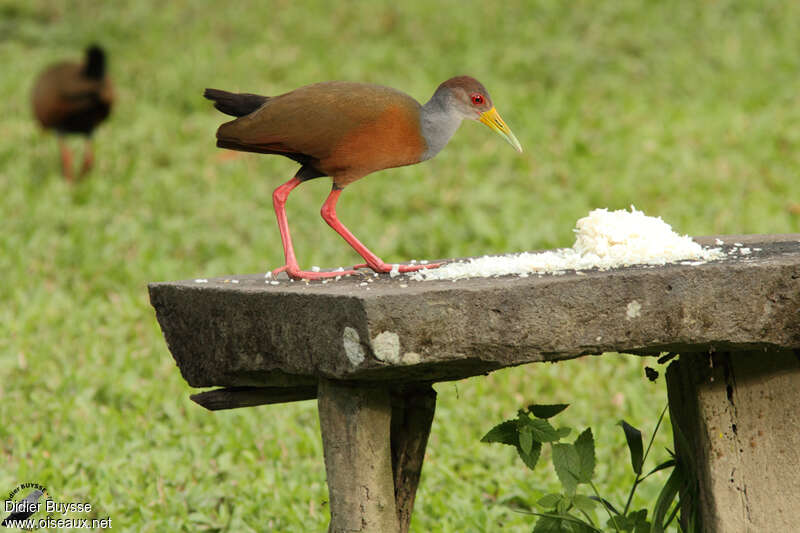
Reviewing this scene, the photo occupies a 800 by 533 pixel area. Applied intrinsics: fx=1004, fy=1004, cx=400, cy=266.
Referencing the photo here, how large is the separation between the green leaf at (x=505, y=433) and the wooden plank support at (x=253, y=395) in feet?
1.98

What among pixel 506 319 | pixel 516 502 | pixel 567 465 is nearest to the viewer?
pixel 506 319

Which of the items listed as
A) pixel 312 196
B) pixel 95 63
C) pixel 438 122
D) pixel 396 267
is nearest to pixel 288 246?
pixel 396 267

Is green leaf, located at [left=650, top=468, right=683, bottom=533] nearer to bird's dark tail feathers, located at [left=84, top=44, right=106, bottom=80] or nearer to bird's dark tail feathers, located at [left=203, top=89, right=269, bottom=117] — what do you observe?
Answer: bird's dark tail feathers, located at [left=203, top=89, right=269, bottom=117]

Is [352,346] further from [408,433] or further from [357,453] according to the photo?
[408,433]

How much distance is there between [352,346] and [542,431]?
0.84m

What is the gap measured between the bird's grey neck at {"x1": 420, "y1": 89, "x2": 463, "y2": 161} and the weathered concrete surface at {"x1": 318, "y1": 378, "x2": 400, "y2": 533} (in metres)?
0.80

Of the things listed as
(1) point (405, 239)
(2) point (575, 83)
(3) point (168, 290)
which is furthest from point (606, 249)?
(2) point (575, 83)

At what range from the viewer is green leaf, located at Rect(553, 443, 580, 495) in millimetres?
3143

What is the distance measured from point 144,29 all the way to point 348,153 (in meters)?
10.5

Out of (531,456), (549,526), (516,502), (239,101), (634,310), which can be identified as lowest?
(549,526)

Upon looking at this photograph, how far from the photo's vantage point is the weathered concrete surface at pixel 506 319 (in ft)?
8.30

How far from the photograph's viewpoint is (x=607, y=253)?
120 inches

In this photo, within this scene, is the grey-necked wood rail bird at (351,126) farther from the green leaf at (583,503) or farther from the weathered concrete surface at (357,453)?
the green leaf at (583,503)

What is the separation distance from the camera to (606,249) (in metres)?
3.07
